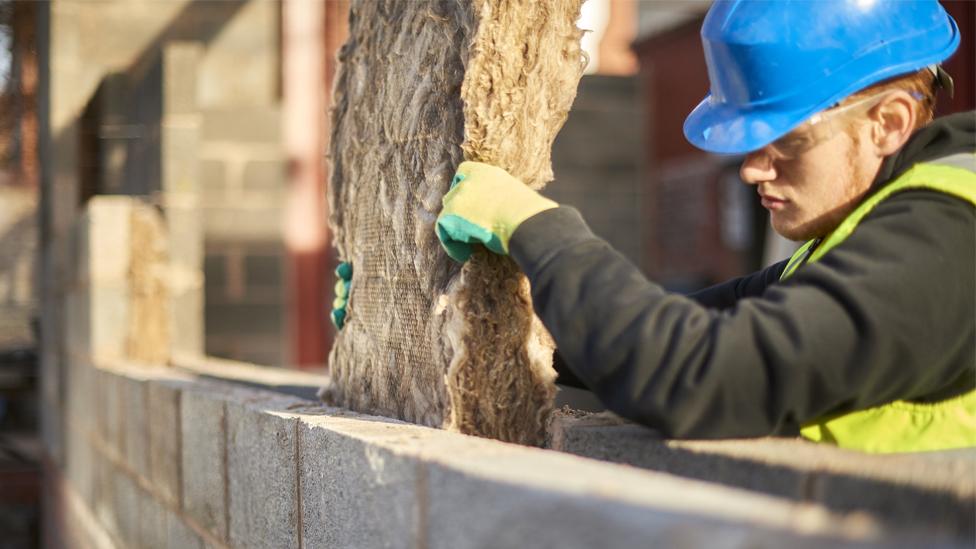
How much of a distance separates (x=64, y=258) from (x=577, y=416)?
5.63 m

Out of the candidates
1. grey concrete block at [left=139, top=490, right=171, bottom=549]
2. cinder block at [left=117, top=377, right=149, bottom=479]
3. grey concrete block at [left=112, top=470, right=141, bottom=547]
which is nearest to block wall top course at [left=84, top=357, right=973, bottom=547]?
grey concrete block at [left=139, top=490, right=171, bottom=549]

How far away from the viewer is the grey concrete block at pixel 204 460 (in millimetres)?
2986

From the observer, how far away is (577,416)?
87.2 inches

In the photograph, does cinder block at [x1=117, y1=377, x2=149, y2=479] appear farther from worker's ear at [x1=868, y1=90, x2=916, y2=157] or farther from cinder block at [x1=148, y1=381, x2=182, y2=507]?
worker's ear at [x1=868, y1=90, x2=916, y2=157]

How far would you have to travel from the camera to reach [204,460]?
3.19 metres

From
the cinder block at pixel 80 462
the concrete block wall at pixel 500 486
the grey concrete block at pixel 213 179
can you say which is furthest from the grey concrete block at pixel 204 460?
the grey concrete block at pixel 213 179

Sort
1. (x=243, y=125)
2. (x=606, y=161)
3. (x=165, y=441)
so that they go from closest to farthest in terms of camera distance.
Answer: (x=165, y=441), (x=243, y=125), (x=606, y=161)

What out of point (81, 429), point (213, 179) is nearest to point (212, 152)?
point (213, 179)

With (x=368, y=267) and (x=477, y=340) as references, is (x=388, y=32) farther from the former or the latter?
(x=477, y=340)

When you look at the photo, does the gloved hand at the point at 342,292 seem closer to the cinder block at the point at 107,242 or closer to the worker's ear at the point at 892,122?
the worker's ear at the point at 892,122

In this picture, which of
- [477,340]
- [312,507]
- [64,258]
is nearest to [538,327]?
[477,340]

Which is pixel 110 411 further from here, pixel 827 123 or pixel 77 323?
pixel 827 123

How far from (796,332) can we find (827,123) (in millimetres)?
408

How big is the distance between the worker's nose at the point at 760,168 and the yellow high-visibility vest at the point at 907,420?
16 cm
